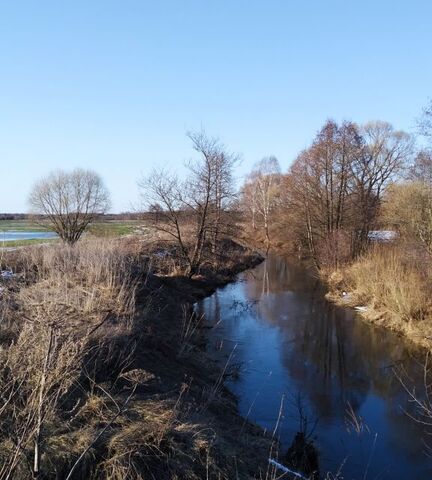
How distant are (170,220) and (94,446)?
1892cm

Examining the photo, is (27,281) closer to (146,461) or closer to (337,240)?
(146,461)

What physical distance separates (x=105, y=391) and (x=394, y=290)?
12.4 m

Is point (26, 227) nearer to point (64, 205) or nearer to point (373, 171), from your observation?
point (64, 205)

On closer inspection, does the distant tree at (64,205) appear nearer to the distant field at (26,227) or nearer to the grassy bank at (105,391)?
the distant field at (26,227)

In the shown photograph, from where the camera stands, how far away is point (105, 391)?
16.7 ft

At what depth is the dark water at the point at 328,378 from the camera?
306 inches

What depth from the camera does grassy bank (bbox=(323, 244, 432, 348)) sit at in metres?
14.8

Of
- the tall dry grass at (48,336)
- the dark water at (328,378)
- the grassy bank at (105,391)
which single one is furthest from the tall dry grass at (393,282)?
the tall dry grass at (48,336)

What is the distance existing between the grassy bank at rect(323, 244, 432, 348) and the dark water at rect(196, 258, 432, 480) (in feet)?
1.84

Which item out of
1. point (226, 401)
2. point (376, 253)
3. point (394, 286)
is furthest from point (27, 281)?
point (376, 253)

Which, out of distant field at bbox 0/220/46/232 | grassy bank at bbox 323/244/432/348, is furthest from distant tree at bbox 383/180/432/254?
distant field at bbox 0/220/46/232

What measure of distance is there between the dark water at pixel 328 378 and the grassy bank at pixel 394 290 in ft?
1.84

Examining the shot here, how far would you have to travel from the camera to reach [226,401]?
8.56m

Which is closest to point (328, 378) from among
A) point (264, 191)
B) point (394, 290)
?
point (394, 290)
